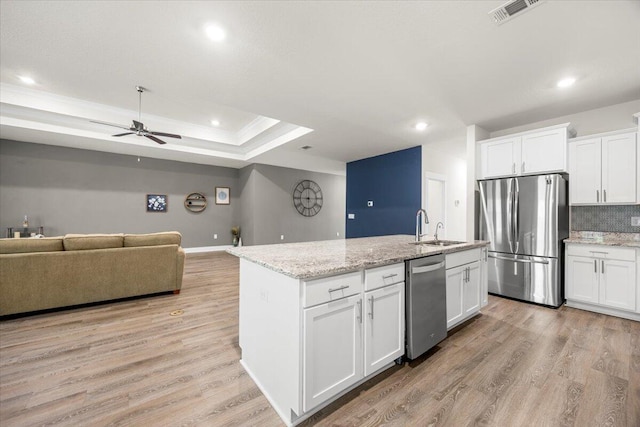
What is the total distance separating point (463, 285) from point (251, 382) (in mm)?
2193

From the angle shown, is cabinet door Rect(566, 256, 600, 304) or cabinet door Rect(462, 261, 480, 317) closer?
cabinet door Rect(462, 261, 480, 317)

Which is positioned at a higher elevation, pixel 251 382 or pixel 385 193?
pixel 385 193

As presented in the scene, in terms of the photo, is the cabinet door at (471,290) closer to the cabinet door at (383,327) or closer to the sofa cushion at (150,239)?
the cabinet door at (383,327)

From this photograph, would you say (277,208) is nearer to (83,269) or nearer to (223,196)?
(223,196)

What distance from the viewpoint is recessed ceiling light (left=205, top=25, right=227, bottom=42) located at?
1998 millimetres

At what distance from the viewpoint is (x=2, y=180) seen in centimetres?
515

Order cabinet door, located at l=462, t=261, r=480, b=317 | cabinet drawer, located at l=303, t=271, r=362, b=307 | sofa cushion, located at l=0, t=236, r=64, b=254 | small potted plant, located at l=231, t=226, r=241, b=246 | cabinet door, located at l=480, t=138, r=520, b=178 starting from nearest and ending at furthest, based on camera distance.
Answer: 1. cabinet drawer, located at l=303, t=271, r=362, b=307
2. cabinet door, located at l=462, t=261, r=480, b=317
3. sofa cushion, located at l=0, t=236, r=64, b=254
4. cabinet door, located at l=480, t=138, r=520, b=178
5. small potted plant, located at l=231, t=226, r=241, b=246

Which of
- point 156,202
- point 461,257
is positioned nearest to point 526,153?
point 461,257

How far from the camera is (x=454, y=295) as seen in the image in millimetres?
2496

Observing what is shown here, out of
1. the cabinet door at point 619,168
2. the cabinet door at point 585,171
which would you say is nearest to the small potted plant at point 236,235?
the cabinet door at point 585,171

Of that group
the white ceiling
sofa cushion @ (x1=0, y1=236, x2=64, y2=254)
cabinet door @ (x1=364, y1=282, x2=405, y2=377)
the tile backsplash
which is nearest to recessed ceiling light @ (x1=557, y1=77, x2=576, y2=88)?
the white ceiling

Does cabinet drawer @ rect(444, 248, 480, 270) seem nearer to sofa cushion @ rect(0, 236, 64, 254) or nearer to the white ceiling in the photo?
the white ceiling

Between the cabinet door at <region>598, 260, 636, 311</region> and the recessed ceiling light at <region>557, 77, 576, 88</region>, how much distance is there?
83.5 inches

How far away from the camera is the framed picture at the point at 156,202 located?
22.0ft
